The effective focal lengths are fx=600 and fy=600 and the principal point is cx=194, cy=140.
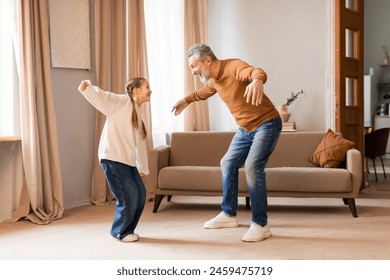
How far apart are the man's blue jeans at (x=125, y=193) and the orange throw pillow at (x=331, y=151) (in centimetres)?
186

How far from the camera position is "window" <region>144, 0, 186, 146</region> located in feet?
20.3

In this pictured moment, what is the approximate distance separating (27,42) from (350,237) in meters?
2.81

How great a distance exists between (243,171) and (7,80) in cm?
203

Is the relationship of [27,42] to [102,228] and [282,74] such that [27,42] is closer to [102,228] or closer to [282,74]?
[102,228]

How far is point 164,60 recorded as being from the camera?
632 cm

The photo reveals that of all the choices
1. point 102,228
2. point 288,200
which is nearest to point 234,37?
point 288,200

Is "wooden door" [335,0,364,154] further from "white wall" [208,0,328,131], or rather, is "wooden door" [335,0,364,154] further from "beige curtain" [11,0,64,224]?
"beige curtain" [11,0,64,224]

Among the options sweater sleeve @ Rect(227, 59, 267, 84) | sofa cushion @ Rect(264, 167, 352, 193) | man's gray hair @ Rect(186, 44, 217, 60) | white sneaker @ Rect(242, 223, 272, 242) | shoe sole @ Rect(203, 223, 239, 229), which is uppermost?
man's gray hair @ Rect(186, 44, 217, 60)

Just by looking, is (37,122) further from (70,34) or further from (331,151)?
(331,151)

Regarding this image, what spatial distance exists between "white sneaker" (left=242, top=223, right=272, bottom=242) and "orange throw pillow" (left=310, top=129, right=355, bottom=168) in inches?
51.5

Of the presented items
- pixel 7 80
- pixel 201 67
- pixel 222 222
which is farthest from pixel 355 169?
pixel 7 80

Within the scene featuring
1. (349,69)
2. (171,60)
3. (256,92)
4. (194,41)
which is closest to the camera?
(256,92)

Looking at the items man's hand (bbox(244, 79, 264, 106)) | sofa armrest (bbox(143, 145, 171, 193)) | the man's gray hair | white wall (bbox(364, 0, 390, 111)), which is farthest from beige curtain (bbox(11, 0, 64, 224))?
white wall (bbox(364, 0, 390, 111))

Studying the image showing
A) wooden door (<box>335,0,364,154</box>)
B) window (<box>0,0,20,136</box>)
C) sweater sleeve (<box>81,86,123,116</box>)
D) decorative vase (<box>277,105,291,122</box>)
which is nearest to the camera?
sweater sleeve (<box>81,86,123,116</box>)
